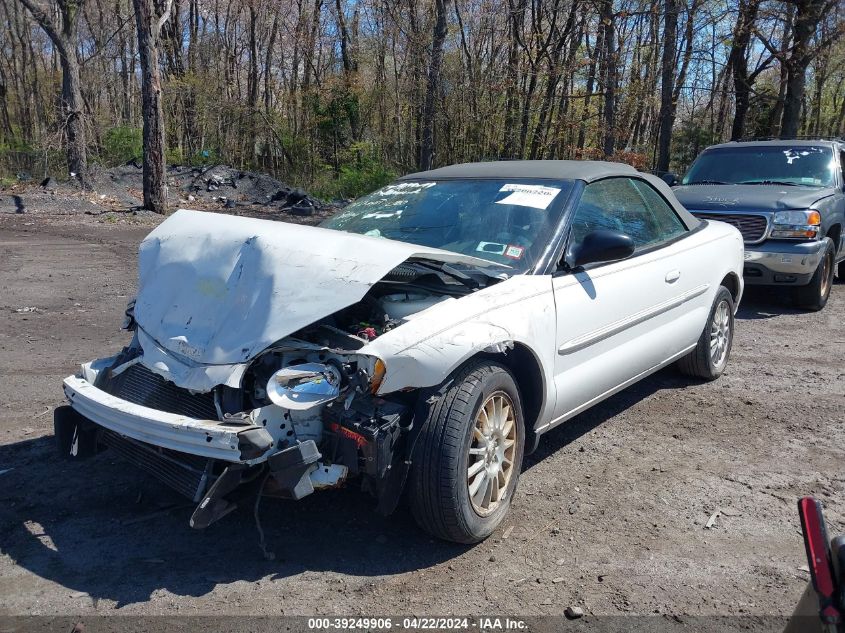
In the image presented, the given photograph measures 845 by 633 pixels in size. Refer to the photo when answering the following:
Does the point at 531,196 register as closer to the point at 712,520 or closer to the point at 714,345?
the point at 712,520

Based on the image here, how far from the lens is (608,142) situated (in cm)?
1978

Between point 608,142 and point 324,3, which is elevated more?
point 324,3

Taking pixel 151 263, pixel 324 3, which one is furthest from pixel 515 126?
pixel 151 263

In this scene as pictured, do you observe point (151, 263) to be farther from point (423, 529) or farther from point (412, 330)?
point (423, 529)

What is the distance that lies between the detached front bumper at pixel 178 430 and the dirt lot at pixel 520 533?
566 mm

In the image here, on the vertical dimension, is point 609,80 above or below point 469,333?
above

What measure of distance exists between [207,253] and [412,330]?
1222 millimetres

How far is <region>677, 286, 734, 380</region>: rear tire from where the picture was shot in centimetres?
553

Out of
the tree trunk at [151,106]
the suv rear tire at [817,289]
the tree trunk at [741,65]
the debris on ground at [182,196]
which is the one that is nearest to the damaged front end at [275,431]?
the suv rear tire at [817,289]

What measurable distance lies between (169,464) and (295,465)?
688 millimetres

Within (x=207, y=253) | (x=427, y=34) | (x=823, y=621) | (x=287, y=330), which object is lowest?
(x=823, y=621)

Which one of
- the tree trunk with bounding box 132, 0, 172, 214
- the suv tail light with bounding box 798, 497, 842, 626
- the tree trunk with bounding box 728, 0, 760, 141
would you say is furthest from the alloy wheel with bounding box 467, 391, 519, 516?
the tree trunk with bounding box 728, 0, 760, 141

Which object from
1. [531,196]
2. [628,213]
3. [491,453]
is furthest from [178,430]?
[628,213]

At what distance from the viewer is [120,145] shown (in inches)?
1083
